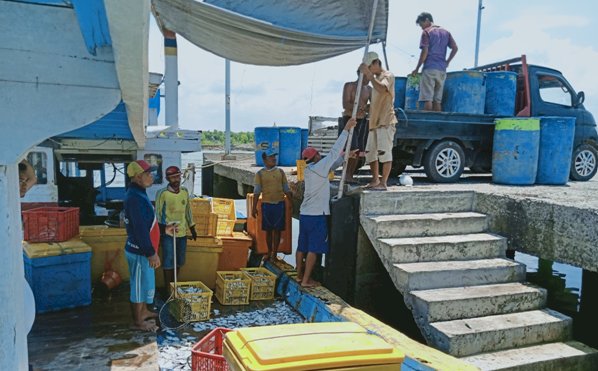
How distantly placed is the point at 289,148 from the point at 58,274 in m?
7.24

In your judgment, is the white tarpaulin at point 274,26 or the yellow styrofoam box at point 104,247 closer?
the white tarpaulin at point 274,26

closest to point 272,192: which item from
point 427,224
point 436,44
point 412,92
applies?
point 427,224

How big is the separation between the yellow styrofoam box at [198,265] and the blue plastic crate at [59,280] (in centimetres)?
111

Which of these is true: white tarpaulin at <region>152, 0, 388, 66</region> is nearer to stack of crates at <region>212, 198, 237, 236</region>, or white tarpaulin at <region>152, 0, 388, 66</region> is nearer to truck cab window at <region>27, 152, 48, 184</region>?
stack of crates at <region>212, 198, 237, 236</region>

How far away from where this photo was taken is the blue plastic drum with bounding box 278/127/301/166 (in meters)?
11.3

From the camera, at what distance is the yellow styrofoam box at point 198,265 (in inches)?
237

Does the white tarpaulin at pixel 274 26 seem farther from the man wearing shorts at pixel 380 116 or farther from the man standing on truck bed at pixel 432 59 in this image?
the man standing on truck bed at pixel 432 59

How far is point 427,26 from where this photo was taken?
24.8 ft

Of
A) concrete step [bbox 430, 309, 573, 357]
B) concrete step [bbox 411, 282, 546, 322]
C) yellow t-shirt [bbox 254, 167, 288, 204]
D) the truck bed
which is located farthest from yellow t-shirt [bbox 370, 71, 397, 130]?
concrete step [bbox 430, 309, 573, 357]

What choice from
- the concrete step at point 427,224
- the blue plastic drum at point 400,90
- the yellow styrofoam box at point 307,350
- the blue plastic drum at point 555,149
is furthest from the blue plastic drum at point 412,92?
the yellow styrofoam box at point 307,350

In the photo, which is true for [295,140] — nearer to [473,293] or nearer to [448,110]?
[448,110]


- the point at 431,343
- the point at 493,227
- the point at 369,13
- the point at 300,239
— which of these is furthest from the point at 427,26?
the point at 431,343

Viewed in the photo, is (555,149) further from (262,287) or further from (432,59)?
(262,287)

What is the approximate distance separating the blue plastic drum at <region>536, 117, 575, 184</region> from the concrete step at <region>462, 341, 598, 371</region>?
3.49 metres
